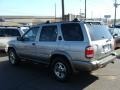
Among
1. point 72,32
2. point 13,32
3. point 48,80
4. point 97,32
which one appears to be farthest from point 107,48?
point 13,32

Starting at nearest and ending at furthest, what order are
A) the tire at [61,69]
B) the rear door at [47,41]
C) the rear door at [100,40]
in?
the rear door at [100,40] → the tire at [61,69] → the rear door at [47,41]

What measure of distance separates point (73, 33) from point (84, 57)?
87cm

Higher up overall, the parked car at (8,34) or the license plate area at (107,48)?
the parked car at (8,34)

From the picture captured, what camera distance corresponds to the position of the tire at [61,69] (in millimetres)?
6544

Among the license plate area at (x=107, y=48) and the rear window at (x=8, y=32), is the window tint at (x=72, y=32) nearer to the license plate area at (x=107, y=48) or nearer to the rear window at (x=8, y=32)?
the license plate area at (x=107, y=48)

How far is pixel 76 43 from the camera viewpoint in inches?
243

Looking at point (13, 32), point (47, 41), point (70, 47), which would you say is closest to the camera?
point (70, 47)

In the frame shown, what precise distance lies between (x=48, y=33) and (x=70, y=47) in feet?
4.23

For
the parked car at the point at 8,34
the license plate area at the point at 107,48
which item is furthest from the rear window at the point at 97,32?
the parked car at the point at 8,34

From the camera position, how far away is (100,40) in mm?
6434

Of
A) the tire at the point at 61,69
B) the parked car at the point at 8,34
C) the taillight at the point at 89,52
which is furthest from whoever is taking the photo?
the parked car at the point at 8,34

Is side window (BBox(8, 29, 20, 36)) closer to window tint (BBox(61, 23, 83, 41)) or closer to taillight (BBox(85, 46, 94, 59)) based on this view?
window tint (BBox(61, 23, 83, 41))

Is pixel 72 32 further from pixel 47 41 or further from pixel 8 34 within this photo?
pixel 8 34

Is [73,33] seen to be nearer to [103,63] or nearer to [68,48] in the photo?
[68,48]
